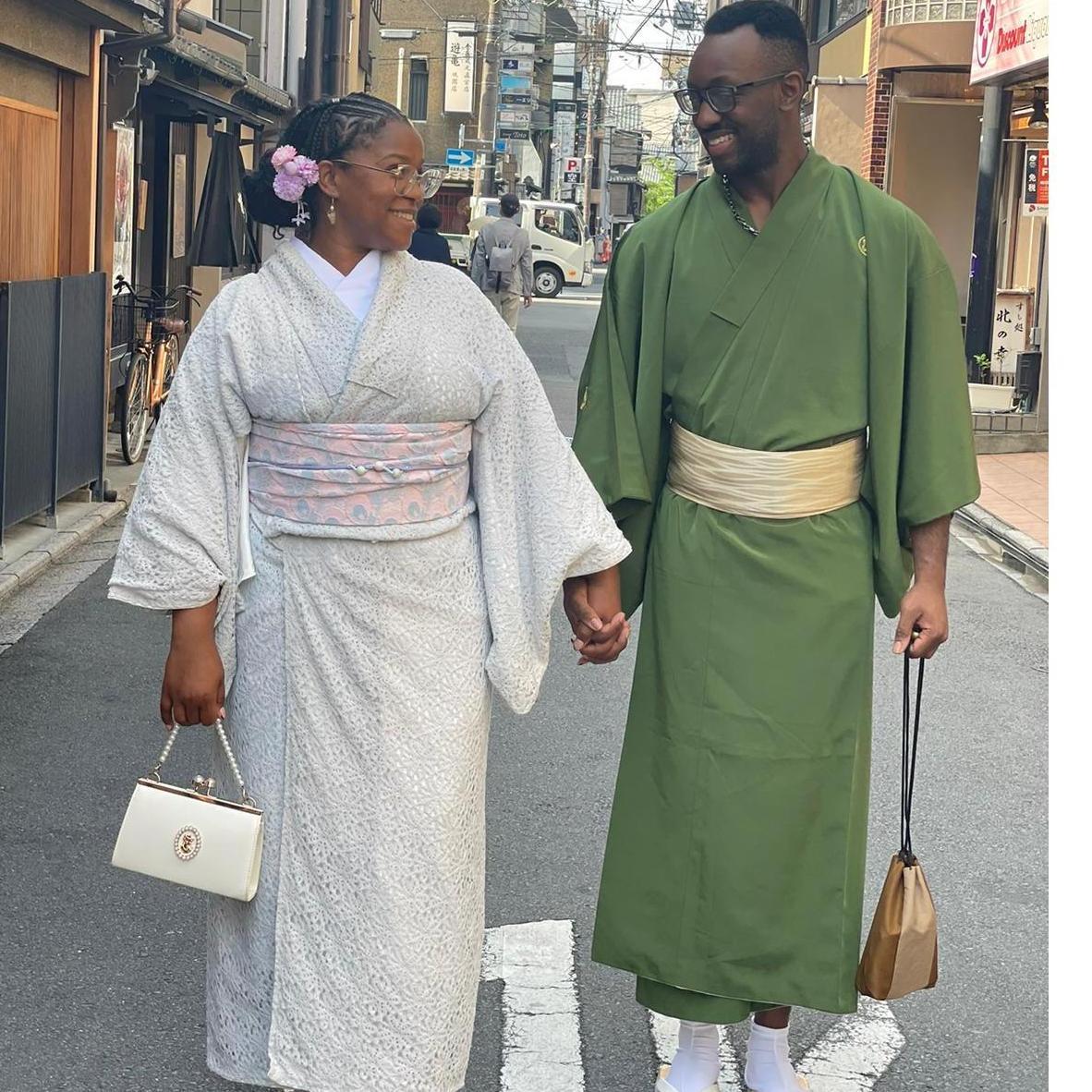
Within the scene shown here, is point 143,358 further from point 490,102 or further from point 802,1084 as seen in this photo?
point 490,102

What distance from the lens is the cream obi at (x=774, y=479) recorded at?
330 cm

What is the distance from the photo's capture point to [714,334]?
10.8 feet

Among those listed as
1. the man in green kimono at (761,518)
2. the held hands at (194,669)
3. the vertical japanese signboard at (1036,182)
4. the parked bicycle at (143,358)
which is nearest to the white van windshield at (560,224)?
the vertical japanese signboard at (1036,182)

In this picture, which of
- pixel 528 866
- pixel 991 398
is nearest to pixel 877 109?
pixel 991 398

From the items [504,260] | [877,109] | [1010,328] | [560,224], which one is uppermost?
[877,109]

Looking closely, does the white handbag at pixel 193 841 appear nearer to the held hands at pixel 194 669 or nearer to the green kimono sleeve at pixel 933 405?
the held hands at pixel 194 669

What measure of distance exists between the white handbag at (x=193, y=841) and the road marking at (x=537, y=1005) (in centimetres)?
80

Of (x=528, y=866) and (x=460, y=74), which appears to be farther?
(x=460, y=74)

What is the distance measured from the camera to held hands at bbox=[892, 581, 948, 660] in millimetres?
3352

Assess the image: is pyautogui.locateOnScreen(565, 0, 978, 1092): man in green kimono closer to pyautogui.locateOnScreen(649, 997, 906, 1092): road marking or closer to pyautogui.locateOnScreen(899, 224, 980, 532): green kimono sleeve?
pyautogui.locateOnScreen(899, 224, 980, 532): green kimono sleeve

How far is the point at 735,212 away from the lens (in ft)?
11.0

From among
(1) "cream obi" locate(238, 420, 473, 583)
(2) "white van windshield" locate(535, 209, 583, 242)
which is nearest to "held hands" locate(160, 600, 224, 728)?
(1) "cream obi" locate(238, 420, 473, 583)

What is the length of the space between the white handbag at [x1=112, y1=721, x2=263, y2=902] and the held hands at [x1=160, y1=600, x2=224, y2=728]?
9 centimetres

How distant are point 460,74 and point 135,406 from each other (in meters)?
43.1
